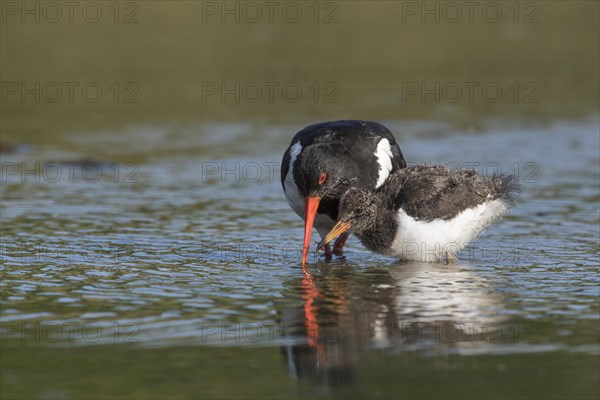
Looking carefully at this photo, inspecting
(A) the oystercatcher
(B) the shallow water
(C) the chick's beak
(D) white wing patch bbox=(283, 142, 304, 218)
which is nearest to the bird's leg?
(A) the oystercatcher

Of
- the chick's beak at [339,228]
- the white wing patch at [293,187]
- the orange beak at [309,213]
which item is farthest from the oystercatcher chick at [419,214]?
the white wing patch at [293,187]

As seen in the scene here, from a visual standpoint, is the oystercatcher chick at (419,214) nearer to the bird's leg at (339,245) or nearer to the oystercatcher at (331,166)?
the oystercatcher at (331,166)

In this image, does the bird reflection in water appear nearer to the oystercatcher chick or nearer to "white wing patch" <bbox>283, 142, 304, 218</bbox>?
the oystercatcher chick

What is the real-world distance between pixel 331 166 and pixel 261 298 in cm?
165

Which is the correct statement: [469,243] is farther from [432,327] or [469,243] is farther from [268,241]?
[432,327]

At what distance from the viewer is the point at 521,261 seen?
9688 millimetres

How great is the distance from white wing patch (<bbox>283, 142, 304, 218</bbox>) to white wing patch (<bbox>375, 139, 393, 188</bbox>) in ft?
2.26

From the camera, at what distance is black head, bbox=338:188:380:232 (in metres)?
9.38

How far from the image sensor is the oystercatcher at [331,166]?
9.59 m

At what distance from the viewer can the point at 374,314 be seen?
7973 millimetres

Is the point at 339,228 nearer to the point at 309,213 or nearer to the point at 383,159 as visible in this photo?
the point at 309,213

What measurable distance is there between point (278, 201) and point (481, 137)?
15.5 feet

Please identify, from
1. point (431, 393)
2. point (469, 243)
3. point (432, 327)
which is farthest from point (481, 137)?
point (431, 393)

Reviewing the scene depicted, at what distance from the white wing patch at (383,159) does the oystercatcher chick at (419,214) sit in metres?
0.22
